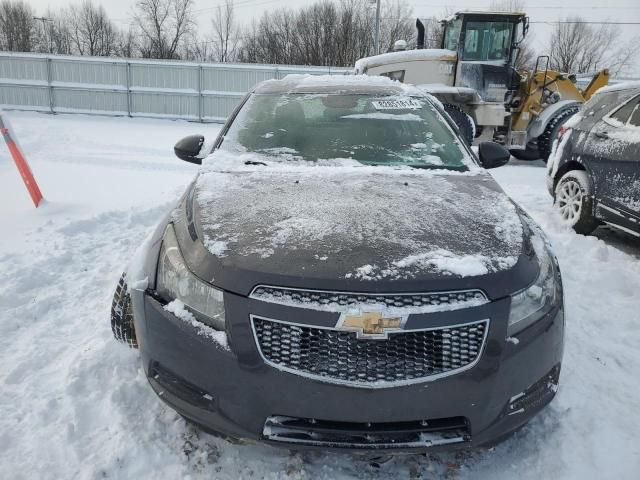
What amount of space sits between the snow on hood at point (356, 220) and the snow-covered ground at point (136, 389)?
815 millimetres

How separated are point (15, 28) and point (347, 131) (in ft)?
193

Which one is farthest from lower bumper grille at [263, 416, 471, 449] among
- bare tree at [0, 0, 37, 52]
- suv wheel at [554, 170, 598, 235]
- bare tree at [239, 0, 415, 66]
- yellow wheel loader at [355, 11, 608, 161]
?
bare tree at [0, 0, 37, 52]

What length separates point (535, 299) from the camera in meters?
1.86

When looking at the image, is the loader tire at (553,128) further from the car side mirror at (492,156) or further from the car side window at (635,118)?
the car side mirror at (492,156)

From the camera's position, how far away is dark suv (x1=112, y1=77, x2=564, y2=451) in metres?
1.65

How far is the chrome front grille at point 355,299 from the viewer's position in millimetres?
1643

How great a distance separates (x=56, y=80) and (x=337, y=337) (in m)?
20.6

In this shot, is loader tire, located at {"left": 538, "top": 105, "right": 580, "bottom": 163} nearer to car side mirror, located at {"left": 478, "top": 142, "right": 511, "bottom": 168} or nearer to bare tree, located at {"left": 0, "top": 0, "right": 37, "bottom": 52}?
car side mirror, located at {"left": 478, "top": 142, "right": 511, "bottom": 168}

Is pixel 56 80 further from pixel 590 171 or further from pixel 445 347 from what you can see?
pixel 445 347

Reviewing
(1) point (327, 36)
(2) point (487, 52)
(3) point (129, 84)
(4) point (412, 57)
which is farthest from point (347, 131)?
(1) point (327, 36)

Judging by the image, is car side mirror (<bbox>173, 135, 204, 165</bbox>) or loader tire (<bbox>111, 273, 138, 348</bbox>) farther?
car side mirror (<bbox>173, 135, 204, 165</bbox>)

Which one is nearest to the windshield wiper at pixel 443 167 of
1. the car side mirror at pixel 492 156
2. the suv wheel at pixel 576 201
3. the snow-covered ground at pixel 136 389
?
the car side mirror at pixel 492 156

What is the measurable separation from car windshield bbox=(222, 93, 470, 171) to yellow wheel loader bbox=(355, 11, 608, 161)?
6.73m

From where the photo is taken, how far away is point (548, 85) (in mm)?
10789
